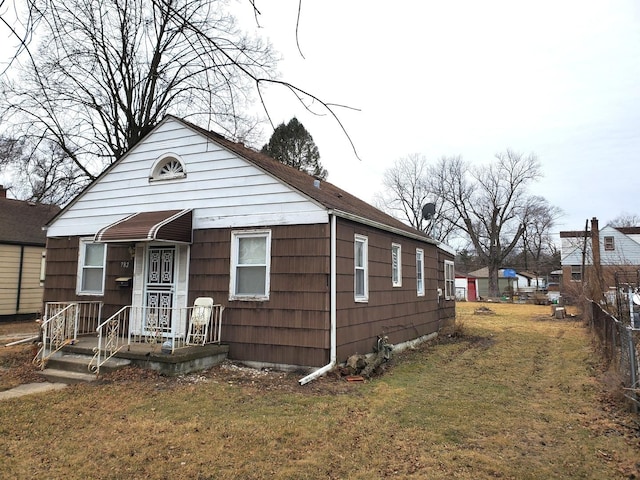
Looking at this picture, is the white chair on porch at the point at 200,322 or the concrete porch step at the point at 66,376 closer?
the concrete porch step at the point at 66,376

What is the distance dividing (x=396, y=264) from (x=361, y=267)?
7.47 feet

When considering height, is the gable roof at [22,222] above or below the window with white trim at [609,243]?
below

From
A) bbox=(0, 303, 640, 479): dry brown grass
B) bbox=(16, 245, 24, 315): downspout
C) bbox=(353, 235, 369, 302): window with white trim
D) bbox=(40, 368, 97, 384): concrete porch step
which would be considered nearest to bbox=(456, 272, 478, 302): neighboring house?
bbox=(353, 235, 369, 302): window with white trim

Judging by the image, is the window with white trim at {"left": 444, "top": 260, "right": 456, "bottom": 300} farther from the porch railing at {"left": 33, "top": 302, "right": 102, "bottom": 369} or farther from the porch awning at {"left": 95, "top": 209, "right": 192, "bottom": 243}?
the porch railing at {"left": 33, "top": 302, "right": 102, "bottom": 369}

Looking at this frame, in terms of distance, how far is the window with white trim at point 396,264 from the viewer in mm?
11170

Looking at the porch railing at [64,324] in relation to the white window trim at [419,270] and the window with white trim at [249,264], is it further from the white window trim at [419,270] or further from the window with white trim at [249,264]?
the white window trim at [419,270]

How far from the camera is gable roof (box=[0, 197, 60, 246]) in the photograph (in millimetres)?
17297

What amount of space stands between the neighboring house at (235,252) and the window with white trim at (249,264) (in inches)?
0.9

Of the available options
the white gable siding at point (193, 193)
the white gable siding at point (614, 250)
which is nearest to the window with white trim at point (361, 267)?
the white gable siding at point (193, 193)

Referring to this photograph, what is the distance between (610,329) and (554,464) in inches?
221

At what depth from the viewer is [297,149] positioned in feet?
115

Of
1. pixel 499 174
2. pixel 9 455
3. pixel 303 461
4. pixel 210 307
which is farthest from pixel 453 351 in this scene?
pixel 499 174

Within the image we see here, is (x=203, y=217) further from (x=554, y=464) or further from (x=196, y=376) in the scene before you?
(x=554, y=464)

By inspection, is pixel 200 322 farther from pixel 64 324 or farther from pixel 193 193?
pixel 64 324
